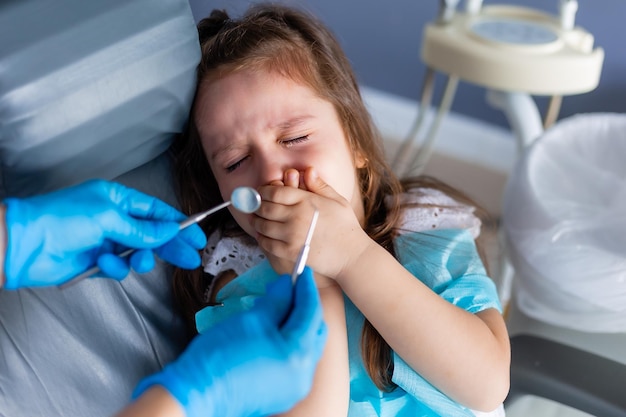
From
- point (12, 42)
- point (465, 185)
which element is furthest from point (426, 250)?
point (465, 185)

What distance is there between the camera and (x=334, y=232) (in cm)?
92

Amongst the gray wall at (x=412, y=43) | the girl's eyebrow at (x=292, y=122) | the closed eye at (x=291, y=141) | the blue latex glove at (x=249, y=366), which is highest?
the girl's eyebrow at (x=292, y=122)

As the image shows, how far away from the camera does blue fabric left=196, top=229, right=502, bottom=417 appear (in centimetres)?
97

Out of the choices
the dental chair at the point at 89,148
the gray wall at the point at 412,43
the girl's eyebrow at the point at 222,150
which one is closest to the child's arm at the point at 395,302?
the girl's eyebrow at the point at 222,150

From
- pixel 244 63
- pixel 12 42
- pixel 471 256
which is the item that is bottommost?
pixel 471 256

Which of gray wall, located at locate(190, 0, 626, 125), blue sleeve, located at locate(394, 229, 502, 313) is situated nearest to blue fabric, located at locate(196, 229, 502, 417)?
blue sleeve, located at locate(394, 229, 502, 313)

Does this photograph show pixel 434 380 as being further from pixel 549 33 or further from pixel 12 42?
pixel 549 33

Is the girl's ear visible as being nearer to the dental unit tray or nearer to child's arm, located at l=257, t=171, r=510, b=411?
child's arm, located at l=257, t=171, r=510, b=411

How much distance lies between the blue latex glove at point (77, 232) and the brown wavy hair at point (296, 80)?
0.75 feet

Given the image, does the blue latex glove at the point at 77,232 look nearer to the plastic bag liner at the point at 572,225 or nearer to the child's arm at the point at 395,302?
the child's arm at the point at 395,302

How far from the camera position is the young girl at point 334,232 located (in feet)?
3.02

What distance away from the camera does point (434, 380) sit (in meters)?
0.94

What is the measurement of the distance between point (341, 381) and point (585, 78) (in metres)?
1.17

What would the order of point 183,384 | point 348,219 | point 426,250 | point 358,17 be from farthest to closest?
point 358,17 < point 426,250 < point 348,219 < point 183,384
